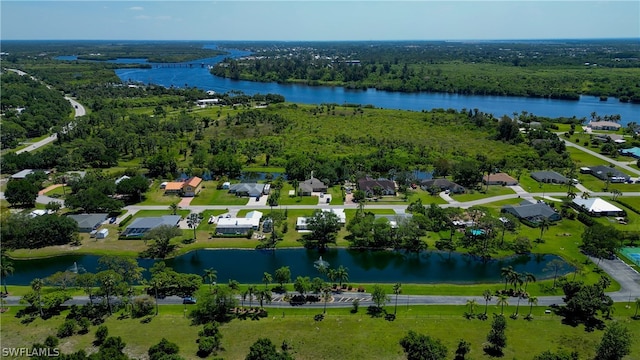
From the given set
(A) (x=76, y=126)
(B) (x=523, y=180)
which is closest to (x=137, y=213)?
(A) (x=76, y=126)

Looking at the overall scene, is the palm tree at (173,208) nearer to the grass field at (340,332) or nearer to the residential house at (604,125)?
the grass field at (340,332)

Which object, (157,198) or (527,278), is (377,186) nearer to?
(527,278)

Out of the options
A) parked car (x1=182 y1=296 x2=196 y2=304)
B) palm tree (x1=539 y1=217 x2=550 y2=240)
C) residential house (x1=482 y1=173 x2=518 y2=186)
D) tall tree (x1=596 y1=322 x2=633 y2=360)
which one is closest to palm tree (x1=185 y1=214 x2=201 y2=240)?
parked car (x1=182 y1=296 x2=196 y2=304)

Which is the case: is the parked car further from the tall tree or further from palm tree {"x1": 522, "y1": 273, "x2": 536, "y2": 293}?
the tall tree

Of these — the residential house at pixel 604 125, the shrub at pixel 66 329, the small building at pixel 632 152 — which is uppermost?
the residential house at pixel 604 125

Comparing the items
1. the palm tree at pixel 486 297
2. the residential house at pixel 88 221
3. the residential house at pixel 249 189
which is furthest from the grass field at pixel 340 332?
the residential house at pixel 249 189
